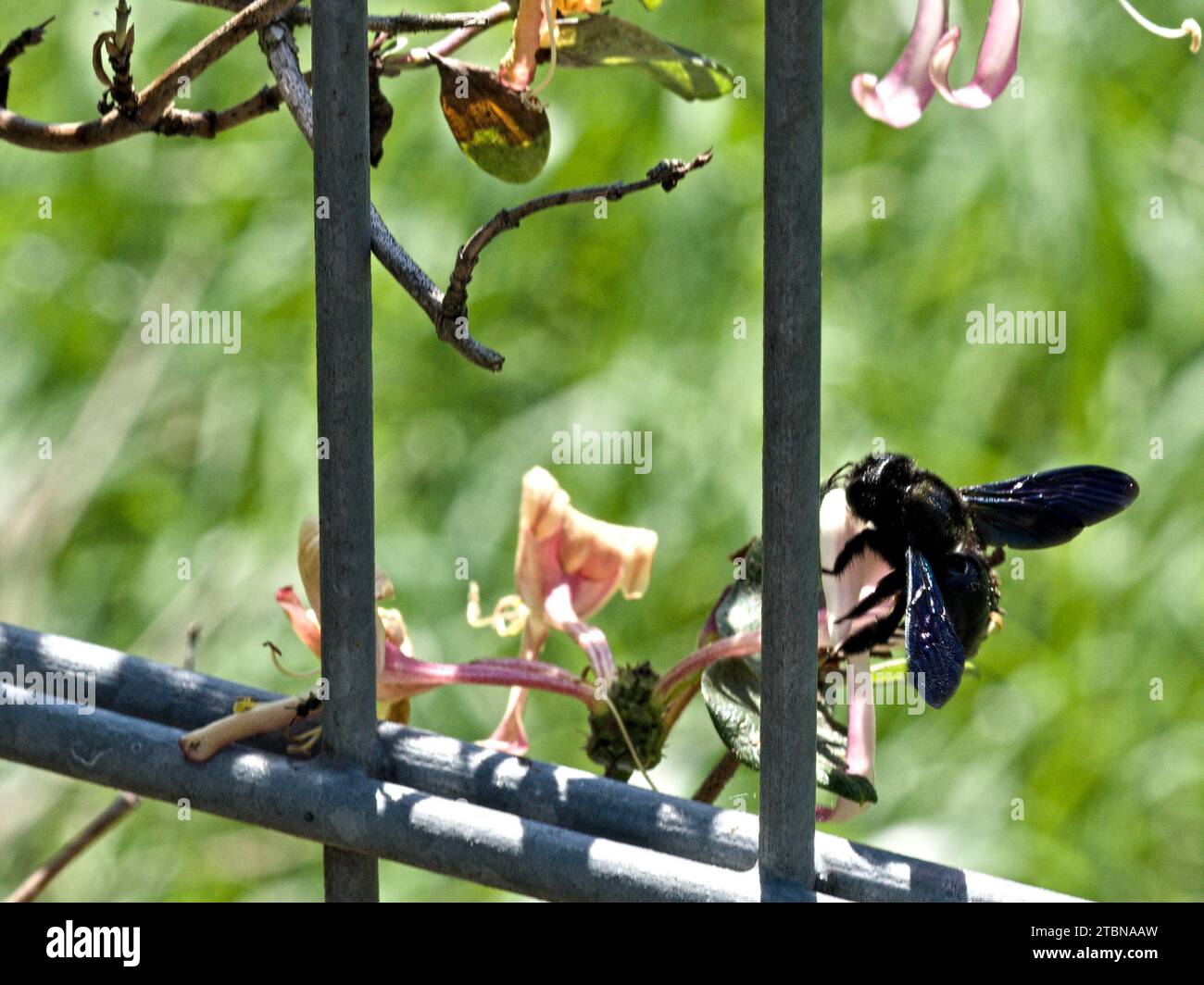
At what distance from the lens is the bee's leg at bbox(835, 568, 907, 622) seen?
0.32 m

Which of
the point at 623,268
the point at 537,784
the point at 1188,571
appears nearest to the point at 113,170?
the point at 623,268

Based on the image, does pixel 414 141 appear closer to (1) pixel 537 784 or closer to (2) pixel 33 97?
(2) pixel 33 97

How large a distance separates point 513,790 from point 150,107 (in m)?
0.16

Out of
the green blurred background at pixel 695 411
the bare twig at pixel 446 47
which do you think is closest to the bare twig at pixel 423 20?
the bare twig at pixel 446 47

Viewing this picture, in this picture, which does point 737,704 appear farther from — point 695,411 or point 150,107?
point 695,411

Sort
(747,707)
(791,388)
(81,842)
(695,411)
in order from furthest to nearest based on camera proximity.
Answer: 1. (695,411)
2. (81,842)
3. (747,707)
4. (791,388)

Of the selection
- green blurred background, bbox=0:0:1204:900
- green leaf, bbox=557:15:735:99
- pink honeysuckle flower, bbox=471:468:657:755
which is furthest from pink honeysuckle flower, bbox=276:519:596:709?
green blurred background, bbox=0:0:1204:900

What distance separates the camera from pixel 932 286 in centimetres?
107

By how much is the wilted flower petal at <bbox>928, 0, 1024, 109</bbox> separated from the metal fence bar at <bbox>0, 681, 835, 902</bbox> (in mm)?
159

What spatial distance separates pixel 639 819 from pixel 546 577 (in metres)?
0.13

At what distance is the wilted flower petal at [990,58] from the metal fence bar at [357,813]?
0.16m

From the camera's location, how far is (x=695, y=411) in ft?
3.51

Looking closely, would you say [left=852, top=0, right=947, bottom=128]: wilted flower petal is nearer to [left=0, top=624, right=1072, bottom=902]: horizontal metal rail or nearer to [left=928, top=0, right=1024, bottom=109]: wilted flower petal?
[left=928, top=0, right=1024, bottom=109]: wilted flower petal

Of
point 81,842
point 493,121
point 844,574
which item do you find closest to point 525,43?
point 493,121
